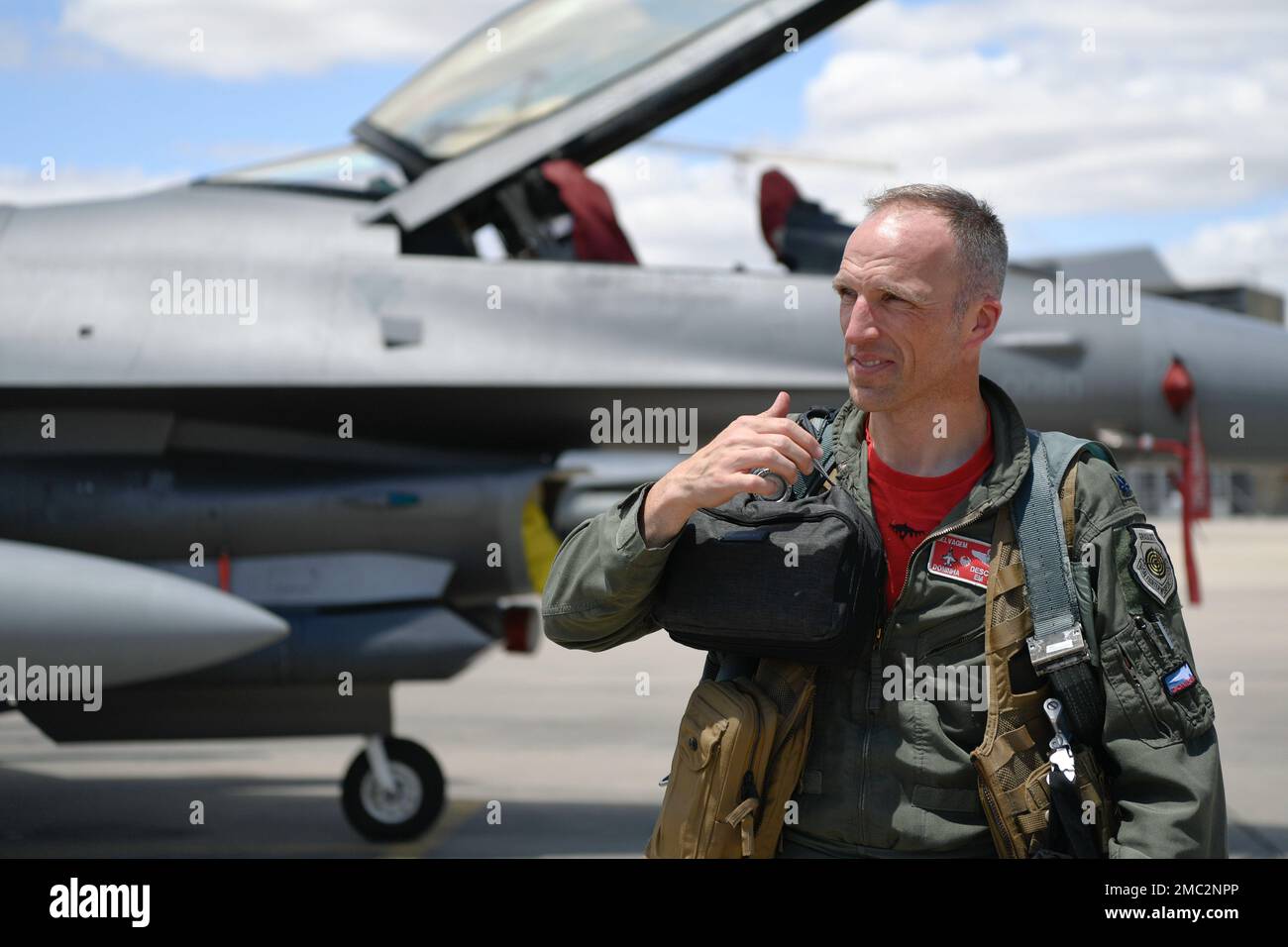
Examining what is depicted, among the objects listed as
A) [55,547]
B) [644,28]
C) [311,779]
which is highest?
[644,28]

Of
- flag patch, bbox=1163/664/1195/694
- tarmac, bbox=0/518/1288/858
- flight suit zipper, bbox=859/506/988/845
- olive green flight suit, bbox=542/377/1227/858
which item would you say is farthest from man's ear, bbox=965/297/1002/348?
tarmac, bbox=0/518/1288/858

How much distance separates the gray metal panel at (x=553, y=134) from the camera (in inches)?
232

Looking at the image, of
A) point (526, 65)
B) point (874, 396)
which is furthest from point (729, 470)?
point (526, 65)

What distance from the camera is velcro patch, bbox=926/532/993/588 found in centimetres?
193

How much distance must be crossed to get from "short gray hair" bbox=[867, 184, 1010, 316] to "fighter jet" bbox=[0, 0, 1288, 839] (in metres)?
3.87

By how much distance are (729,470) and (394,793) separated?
4.92 m

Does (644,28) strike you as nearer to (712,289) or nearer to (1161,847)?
(712,289)

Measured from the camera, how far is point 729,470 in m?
1.77

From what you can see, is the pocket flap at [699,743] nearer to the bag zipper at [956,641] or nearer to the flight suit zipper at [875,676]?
the flight suit zipper at [875,676]

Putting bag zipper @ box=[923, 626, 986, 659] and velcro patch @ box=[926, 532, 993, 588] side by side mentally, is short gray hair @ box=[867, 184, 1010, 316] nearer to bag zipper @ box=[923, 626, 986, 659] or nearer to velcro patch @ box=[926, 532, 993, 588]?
velcro patch @ box=[926, 532, 993, 588]

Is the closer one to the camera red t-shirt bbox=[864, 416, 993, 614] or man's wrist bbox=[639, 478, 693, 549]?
man's wrist bbox=[639, 478, 693, 549]

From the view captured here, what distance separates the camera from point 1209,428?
6047 millimetres
